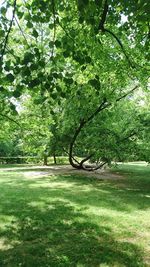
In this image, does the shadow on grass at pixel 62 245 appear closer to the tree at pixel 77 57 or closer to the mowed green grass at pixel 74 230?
the mowed green grass at pixel 74 230

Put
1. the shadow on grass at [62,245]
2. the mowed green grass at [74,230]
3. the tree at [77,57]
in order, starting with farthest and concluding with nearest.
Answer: the mowed green grass at [74,230]
the shadow on grass at [62,245]
the tree at [77,57]

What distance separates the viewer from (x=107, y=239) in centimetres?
801

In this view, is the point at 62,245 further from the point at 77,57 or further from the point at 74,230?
the point at 77,57

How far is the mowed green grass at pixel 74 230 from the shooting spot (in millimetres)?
6711

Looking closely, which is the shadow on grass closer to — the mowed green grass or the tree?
the mowed green grass

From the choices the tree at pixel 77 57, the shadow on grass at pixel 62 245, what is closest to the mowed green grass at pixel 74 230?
the shadow on grass at pixel 62 245

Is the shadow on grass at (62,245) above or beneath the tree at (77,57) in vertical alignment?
beneath

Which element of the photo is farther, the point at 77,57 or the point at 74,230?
the point at 74,230

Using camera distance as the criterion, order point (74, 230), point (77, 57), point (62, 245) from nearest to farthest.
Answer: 1. point (77, 57)
2. point (62, 245)
3. point (74, 230)

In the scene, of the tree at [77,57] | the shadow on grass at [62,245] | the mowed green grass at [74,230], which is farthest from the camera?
the mowed green grass at [74,230]

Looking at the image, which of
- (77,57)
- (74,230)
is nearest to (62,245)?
(74,230)

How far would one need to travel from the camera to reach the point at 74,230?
8781 millimetres

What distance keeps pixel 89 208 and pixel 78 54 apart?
7.88 m

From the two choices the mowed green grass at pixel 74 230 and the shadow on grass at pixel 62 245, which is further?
the mowed green grass at pixel 74 230
